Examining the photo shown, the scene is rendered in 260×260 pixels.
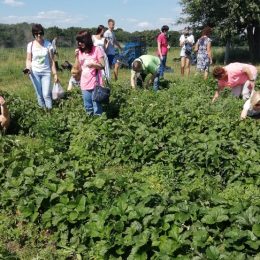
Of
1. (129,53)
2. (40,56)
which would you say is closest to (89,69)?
(40,56)

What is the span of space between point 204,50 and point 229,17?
873 cm

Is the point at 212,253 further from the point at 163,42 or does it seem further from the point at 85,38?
the point at 163,42

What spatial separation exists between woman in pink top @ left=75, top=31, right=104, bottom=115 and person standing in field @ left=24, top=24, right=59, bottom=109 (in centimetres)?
79

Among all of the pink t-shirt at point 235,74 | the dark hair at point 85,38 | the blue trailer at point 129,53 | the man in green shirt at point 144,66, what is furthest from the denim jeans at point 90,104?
the blue trailer at point 129,53

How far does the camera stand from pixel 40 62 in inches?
297

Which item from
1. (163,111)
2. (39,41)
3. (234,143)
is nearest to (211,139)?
(234,143)

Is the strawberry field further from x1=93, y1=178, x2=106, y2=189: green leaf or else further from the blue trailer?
the blue trailer

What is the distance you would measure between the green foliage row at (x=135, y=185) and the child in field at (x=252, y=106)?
0.31 metres

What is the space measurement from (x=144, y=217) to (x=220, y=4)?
1729 centimetres

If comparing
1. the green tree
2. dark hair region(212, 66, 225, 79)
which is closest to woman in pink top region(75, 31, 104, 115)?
dark hair region(212, 66, 225, 79)

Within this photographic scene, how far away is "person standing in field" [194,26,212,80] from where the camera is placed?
10711mm

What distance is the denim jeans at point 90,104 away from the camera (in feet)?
22.9

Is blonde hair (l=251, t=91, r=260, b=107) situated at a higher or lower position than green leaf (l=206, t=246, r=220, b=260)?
higher

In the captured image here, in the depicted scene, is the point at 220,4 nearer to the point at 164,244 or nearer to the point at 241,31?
the point at 241,31
